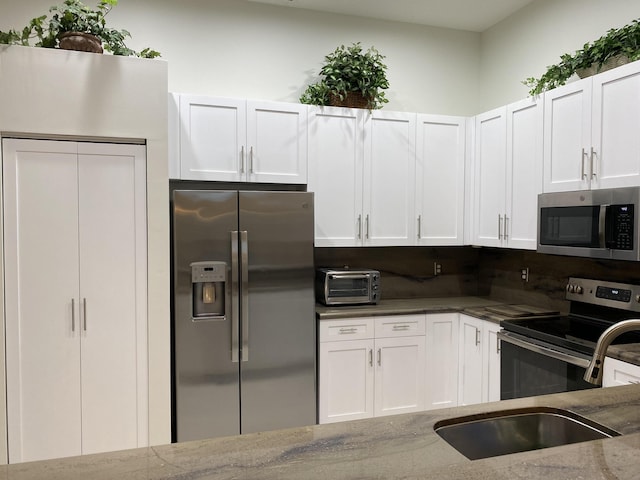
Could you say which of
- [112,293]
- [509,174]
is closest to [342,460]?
[112,293]

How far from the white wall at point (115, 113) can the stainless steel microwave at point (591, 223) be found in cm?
228

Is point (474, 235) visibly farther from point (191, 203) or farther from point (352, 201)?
point (191, 203)

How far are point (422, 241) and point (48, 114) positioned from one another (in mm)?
2607

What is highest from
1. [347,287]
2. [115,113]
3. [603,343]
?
[115,113]

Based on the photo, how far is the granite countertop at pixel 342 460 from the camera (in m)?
0.93

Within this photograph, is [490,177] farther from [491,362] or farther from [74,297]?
[74,297]

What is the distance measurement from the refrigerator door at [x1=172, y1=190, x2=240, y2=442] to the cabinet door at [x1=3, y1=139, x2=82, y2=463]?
21.7 inches

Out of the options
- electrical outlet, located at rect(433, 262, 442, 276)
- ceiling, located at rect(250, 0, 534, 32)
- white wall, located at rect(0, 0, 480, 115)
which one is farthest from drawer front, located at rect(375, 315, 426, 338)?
ceiling, located at rect(250, 0, 534, 32)

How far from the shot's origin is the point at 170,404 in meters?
2.83

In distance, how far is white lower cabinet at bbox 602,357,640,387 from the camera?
6.81 feet

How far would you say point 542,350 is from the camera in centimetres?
261

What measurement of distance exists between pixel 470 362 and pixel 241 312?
5.50 feet

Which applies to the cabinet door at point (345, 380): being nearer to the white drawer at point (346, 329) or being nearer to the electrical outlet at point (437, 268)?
the white drawer at point (346, 329)

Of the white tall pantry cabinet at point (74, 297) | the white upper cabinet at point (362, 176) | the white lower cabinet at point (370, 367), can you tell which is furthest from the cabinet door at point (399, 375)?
the white tall pantry cabinet at point (74, 297)
